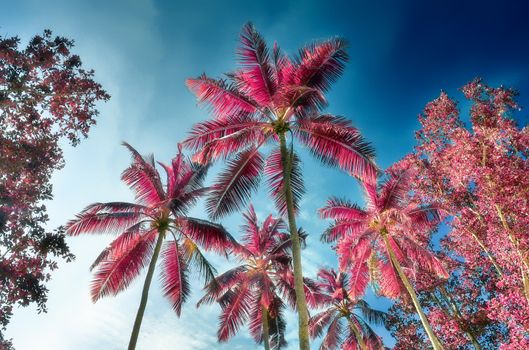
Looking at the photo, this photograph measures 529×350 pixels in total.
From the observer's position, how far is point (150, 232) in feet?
44.0

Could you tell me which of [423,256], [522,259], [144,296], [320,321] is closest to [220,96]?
[144,296]

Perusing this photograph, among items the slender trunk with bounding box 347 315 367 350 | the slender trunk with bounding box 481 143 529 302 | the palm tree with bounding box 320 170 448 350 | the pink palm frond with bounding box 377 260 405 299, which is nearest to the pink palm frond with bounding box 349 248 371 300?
the palm tree with bounding box 320 170 448 350

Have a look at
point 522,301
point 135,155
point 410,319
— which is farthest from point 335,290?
point 135,155

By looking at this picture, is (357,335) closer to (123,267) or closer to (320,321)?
(320,321)

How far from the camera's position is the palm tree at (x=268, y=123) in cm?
1084

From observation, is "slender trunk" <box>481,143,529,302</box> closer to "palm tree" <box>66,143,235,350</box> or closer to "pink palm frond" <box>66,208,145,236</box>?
"palm tree" <box>66,143,235,350</box>

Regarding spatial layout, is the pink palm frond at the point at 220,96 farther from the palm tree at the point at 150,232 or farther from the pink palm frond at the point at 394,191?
the pink palm frond at the point at 394,191

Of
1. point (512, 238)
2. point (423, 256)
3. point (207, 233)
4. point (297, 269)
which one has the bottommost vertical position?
point (297, 269)

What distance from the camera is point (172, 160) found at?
15.2m

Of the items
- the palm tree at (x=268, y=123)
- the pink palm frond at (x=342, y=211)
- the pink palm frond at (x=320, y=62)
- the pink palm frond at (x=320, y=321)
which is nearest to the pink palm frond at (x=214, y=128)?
the palm tree at (x=268, y=123)

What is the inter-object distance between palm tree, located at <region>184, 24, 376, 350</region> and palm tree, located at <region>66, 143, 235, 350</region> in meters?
2.76

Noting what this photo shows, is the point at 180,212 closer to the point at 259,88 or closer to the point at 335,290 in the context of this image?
the point at 259,88

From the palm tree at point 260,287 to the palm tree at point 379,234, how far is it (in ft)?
7.33

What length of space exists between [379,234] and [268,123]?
9.01 metres
